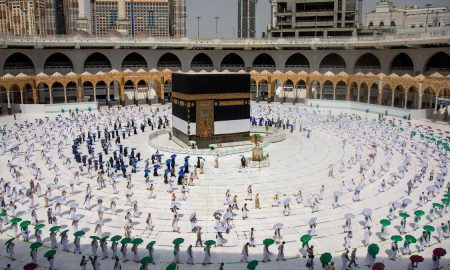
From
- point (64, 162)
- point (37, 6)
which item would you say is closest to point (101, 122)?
point (64, 162)

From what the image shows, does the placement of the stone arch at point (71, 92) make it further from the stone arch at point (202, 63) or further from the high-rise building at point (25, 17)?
the high-rise building at point (25, 17)

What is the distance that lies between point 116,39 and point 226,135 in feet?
112

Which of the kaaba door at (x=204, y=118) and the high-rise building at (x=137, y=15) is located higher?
the high-rise building at (x=137, y=15)

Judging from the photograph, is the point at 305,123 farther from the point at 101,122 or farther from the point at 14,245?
the point at 14,245

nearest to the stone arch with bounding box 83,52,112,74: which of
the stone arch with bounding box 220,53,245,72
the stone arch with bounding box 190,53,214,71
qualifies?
the stone arch with bounding box 190,53,214,71

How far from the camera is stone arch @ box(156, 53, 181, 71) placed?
66488 millimetres

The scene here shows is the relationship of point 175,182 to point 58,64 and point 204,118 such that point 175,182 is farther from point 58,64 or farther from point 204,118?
point 58,64

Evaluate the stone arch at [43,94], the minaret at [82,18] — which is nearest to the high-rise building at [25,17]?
the minaret at [82,18]

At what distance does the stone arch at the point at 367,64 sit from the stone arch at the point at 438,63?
869 centimetres

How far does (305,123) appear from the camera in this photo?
44500mm

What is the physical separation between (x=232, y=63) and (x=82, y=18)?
391 feet

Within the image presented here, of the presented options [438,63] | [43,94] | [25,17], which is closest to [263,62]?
[438,63]

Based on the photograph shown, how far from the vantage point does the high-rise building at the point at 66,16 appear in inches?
6038

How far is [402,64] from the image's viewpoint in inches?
2244
